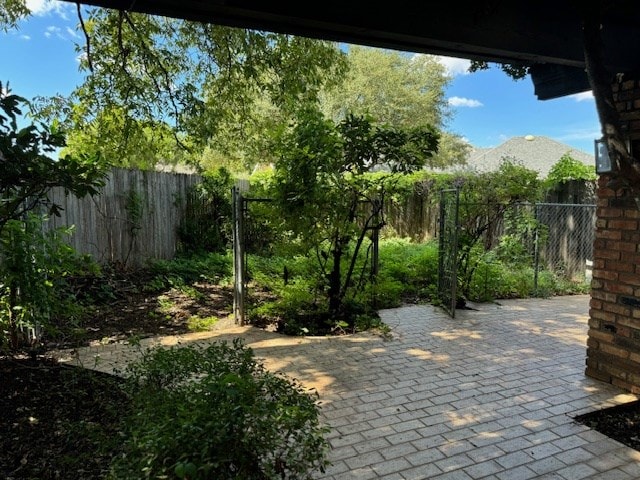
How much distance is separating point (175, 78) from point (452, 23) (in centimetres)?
570

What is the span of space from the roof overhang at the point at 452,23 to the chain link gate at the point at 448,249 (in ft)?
9.54

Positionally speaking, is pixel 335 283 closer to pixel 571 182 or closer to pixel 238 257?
pixel 238 257

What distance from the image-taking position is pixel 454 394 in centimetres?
345

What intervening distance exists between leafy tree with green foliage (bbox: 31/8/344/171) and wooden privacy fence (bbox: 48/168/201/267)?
63 cm

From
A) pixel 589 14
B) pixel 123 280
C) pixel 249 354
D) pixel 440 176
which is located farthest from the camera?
pixel 440 176

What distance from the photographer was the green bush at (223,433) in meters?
1.51

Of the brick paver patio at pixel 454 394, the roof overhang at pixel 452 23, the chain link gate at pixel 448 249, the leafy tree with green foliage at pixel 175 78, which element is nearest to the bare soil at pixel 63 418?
the brick paver patio at pixel 454 394

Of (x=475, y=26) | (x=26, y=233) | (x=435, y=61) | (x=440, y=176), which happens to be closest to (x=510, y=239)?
(x=440, y=176)

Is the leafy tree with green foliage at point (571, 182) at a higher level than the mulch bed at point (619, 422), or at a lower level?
higher

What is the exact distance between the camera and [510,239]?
8188mm

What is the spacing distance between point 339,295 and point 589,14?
3977 mm

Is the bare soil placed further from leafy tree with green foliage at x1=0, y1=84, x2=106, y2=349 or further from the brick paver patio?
leafy tree with green foliage at x1=0, y1=84, x2=106, y2=349

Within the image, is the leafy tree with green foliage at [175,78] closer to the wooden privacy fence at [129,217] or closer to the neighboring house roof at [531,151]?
the wooden privacy fence at [129,217]

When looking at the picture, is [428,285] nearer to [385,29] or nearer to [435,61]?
[385,29]
